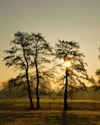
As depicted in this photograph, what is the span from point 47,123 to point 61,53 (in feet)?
69.0

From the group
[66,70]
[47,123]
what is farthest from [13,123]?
[66,70]

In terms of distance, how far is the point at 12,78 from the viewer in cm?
4909

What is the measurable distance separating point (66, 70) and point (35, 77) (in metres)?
4.62

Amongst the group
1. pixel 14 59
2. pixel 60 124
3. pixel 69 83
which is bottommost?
pixel 60 124

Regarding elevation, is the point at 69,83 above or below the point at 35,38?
below

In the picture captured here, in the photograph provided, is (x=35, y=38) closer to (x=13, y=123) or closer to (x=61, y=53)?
(x=61, y=53)

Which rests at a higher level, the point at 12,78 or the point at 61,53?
the point at 61,53

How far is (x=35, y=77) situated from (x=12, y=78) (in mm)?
3255

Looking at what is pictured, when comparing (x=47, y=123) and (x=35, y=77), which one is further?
(x=35, y=77)

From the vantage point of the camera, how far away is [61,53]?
4834cm

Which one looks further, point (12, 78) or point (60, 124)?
point (12, 78)

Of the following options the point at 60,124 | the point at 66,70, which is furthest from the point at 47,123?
the point at 66,70

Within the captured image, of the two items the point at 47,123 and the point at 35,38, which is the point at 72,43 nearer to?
the point at 35,38

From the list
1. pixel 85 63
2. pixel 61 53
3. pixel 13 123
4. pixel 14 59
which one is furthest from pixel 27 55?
pixel 13 123
